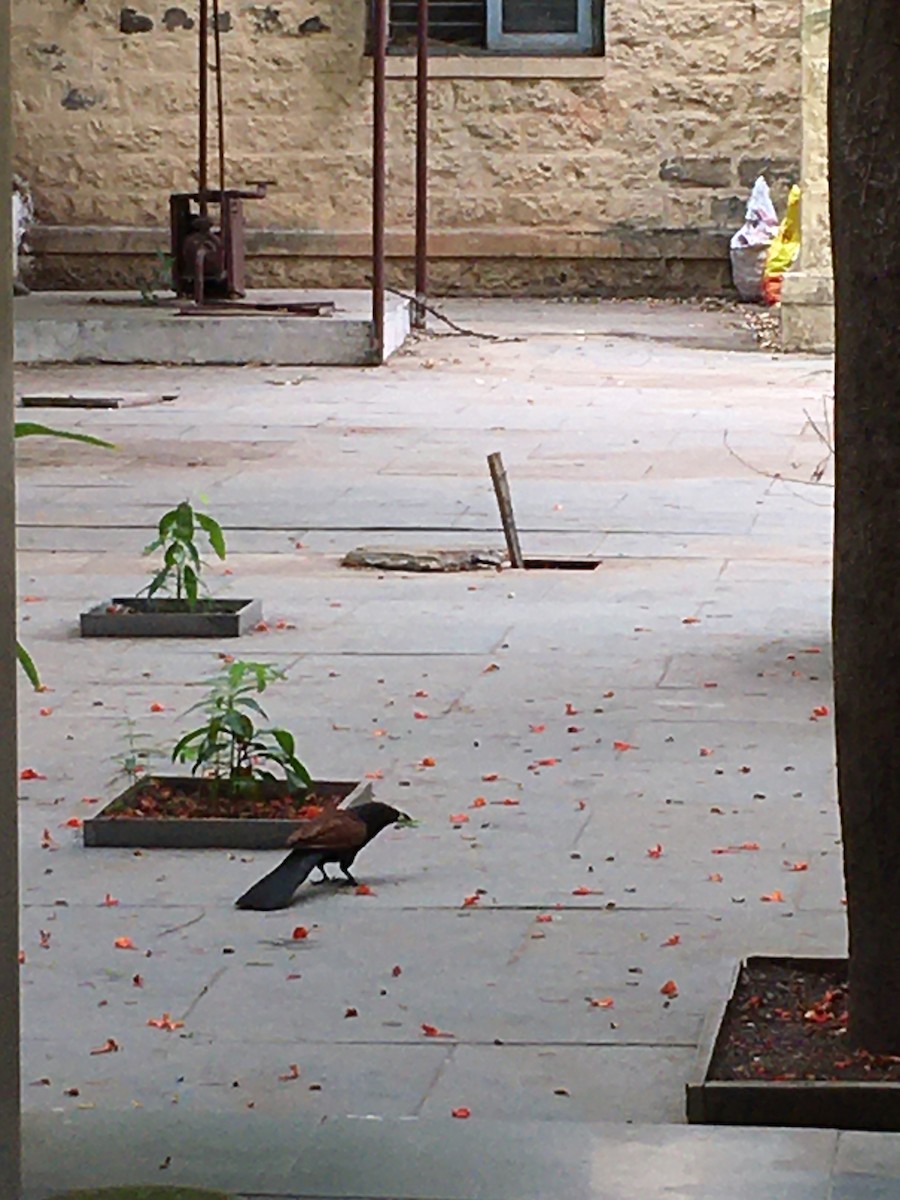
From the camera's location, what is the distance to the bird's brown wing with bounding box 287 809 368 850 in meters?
4.48

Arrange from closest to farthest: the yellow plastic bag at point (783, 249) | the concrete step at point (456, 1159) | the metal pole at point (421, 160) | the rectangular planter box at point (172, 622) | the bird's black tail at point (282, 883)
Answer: the concrete step at point (456, 1159), the bird's black tail at point (282, 883), the rectangular planter box at point (172, 622), the metal pole at point (421, 160), the yellow plastic bag at point (783, 249)

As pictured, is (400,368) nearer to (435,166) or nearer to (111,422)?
(111,422)

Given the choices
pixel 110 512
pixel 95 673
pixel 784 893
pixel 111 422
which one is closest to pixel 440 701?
pixel 95 673

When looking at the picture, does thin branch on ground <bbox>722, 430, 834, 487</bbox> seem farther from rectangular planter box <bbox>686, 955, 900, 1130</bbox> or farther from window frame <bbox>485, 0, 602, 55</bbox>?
window frame <bbox>485, 0, 602, 55</bbox>

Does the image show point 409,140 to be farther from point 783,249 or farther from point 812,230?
point 812,230

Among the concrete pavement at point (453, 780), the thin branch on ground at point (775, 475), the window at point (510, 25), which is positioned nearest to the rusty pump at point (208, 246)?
the window at point (510, 25)

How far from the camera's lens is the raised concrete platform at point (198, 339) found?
15383 mm

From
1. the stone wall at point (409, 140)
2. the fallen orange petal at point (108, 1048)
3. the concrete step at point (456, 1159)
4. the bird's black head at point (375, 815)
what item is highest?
the stone wall at point (409, 140)

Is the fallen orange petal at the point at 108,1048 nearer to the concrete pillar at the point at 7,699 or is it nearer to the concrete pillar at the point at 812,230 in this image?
the concrete pillar at the point at 7,699

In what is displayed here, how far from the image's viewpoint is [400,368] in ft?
49.8

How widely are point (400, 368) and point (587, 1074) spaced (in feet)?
38.7

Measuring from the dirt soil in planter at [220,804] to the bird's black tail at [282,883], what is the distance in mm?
454

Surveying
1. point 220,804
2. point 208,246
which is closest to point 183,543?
point 220,804

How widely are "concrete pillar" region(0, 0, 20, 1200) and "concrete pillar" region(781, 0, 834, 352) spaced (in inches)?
505
